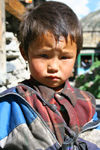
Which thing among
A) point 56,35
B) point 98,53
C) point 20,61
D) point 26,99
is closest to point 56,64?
point 56,35

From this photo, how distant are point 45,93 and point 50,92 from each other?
3 cm

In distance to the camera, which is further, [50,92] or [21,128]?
[50,92]

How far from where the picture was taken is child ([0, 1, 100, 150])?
0.89 metres

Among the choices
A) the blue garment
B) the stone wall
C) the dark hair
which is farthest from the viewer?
the stone wall

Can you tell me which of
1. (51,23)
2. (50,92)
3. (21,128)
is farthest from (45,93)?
(51,23)

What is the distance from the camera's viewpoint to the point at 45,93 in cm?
105

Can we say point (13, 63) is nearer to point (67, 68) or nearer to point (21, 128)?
point (67, 68)

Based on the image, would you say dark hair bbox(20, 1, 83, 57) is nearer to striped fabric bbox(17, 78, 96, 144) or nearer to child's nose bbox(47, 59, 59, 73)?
child's nose bbox(47, 59, 59, 73)

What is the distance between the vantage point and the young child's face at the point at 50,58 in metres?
0.96

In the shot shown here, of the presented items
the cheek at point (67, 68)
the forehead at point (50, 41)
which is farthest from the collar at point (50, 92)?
the forehead at point (50, 41)

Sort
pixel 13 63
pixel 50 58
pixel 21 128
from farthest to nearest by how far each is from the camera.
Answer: pixel 13 63 → pixel 50 58 → pixel 21 128

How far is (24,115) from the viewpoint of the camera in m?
0.95

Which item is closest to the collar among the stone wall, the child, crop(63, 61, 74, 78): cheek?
the child

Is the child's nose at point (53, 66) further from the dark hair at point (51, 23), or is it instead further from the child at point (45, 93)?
the dark hair at point (51, 23)
